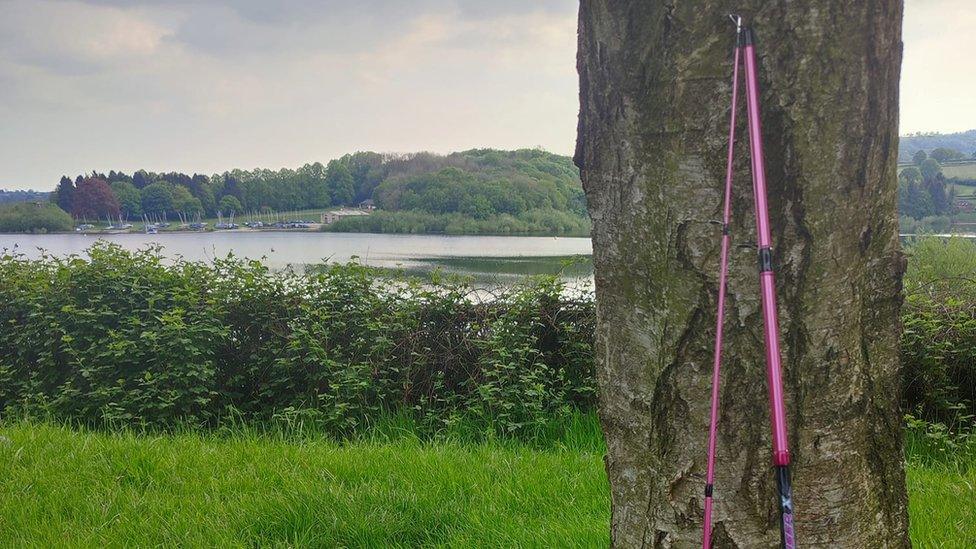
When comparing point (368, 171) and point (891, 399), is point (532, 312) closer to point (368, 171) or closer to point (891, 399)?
point (891, 399)

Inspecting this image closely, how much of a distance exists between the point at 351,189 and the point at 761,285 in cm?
1758

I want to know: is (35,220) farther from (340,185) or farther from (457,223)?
(457,223)

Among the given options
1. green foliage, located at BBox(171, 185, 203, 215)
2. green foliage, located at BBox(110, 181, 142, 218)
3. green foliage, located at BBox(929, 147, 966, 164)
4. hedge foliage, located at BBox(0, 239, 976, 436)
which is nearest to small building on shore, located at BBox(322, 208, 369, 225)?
green foliage, located at BBox(171, 185, 203, 215)

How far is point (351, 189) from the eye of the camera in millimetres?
18359

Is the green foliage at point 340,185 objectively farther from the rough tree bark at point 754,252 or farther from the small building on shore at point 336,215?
the rough tree bark at point 754,252

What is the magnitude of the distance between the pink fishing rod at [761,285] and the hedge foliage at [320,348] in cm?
345

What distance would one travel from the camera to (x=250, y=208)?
1833 cm

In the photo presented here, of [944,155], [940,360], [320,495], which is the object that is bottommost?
[320,495]

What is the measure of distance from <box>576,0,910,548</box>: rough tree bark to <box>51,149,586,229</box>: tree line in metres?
13.4

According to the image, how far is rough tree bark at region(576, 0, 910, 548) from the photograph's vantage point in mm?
1470

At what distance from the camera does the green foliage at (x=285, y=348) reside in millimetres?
5320

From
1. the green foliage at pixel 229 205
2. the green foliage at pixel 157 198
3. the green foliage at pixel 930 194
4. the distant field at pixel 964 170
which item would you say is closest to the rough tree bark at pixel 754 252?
the green foliage at pixel 930 194

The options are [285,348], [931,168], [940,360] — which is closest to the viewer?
[940,360]

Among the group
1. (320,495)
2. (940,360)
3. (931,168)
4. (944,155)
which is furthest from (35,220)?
(944,155)
